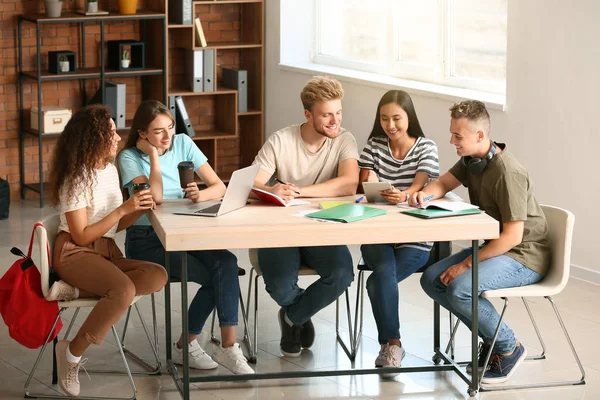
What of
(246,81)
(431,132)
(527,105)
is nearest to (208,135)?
(246,81)

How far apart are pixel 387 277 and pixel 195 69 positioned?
4.20m

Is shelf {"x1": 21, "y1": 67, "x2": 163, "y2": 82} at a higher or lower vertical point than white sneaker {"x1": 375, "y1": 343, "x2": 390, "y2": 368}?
higher

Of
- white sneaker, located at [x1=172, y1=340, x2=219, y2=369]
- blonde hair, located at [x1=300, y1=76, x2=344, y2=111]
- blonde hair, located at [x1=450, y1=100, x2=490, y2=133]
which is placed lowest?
white sneaker, located at [x1=172, y1=340, x2=219, y2=369]

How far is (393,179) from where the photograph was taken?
434 centimetres

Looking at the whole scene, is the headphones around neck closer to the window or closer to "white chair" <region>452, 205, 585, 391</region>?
"white chair" <region>452, 205, 585, 391</region>

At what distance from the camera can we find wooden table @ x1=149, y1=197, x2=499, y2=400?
3512 mm

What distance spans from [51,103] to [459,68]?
317 centimetres

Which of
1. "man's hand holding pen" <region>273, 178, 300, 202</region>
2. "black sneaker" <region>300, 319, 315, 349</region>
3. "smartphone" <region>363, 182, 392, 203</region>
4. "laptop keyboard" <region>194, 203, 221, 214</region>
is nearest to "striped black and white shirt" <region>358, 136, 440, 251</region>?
"smartphone" <region>363, 182, 392, 203</region>

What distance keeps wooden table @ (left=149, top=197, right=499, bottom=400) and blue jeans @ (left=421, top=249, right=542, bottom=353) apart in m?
0.07

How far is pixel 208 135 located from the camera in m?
8.04

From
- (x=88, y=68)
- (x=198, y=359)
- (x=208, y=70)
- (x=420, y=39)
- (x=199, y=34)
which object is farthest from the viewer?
(x=208, y=70)

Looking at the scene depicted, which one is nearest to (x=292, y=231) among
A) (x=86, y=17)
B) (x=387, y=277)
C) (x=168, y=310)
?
(x=387, y=277)

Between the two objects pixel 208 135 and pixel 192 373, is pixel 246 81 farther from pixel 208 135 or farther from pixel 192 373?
pixel 192 373

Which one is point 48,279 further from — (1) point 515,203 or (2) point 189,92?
(2) point 189,92
